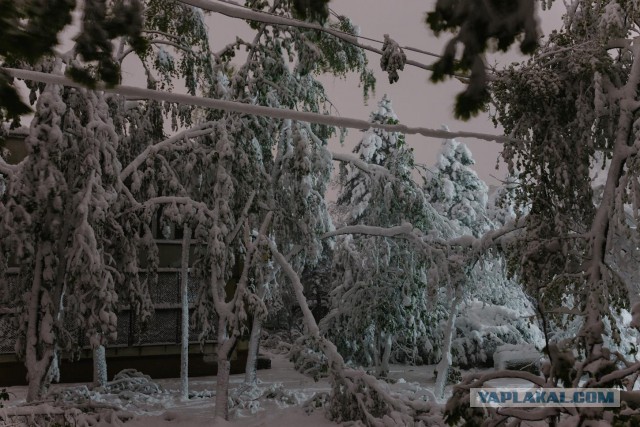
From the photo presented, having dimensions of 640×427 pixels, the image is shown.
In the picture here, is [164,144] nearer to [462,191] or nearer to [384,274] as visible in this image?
[384,274]

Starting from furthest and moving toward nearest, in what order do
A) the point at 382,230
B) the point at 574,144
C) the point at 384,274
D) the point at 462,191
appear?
1. the point at 462,191
2. the point at 384,274
3. the point at 382,230
4. the point at 574,144

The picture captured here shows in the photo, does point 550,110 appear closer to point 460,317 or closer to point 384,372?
point 384,372

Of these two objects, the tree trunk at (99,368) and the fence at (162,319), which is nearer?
the tree trunk at (99,368)

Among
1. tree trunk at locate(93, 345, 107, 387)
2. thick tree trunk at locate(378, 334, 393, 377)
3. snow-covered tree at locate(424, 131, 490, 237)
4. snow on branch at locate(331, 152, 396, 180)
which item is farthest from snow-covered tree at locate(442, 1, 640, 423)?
snow-covered tree at locate(424, 131, 490, 237)

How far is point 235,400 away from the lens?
443 inches

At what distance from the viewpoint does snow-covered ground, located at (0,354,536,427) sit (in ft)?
32.3

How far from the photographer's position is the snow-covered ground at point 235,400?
9844mm

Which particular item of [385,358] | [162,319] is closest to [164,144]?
[162,319]

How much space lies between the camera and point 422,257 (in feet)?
42.4

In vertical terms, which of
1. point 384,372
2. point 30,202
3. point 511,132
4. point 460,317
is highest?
point 511,132

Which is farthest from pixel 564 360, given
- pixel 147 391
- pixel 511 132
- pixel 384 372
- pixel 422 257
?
pixel 384 372

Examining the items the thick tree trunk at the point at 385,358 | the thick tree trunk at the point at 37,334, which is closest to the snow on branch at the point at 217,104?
the thick tree trunk at the point at 37,334

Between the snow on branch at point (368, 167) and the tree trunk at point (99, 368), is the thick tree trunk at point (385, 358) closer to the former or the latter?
the snow on branch at point (368, 167)

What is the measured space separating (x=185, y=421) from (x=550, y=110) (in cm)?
725
